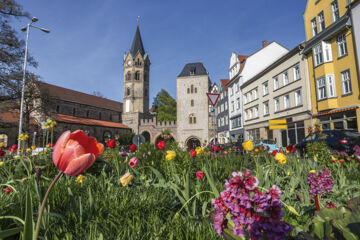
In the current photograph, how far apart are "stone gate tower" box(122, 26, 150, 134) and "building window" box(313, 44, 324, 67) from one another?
36969 mm

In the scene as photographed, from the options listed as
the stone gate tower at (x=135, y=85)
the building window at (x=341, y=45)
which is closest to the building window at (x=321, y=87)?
the building window at (x=341, y=45)

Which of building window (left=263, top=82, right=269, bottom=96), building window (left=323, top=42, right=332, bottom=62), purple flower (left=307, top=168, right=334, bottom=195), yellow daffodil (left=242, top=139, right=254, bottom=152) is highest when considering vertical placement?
building window (left=323, top=42, right=332, bottom=62)

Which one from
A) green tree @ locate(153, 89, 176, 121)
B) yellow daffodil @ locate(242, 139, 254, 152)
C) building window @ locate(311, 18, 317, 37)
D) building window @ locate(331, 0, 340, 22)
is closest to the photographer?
yellow daffodil @ locate(242, 139, 254, 152)

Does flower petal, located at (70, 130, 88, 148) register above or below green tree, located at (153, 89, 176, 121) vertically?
below

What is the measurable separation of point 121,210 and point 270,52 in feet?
107

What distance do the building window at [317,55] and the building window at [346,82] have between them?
215cm

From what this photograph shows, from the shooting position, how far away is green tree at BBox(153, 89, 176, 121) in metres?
52.6

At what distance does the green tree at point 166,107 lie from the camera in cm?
5261

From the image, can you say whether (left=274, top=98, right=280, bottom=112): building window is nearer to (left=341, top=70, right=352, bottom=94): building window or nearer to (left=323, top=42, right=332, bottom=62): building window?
(left=323, top=42, right=332, bottom=62): building window

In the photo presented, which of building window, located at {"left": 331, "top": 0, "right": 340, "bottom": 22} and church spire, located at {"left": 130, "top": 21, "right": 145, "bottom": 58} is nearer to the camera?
building window, located at {"left": 331, "top": 0, "right": 340, "bottom": 22}

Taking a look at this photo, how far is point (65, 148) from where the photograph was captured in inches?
36.6

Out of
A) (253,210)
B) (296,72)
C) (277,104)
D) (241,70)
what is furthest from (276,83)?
(253,210)

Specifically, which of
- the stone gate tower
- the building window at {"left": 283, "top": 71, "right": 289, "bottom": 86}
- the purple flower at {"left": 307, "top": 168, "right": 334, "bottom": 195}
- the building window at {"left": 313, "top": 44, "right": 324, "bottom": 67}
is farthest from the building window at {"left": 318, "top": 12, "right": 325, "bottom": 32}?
the stone gate tower

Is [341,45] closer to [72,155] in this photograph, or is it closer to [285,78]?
[285,78]
